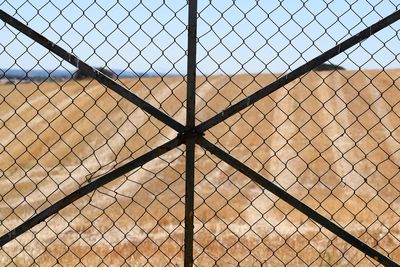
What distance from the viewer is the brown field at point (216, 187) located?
6133 millimetres

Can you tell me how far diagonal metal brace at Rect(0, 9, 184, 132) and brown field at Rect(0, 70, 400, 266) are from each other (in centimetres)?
50

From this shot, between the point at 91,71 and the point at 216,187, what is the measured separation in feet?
11.9

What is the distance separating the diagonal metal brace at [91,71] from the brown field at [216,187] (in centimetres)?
50

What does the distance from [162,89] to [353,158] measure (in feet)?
30.0

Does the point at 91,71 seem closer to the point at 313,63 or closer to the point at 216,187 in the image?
the point at 313,63

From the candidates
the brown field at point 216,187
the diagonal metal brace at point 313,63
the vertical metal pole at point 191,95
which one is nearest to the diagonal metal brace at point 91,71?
the vertical metal pole at point 191,95

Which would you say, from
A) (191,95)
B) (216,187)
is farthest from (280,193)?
(216,187)

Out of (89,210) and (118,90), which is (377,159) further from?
(118,90)

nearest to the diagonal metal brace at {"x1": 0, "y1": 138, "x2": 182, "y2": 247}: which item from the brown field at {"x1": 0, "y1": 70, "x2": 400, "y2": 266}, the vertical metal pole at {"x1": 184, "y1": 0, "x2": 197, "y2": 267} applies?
the vertical metal pole at {"x1": 184, "y1": 0, "x2": 197, "y2": 267}

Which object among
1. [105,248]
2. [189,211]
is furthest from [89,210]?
[189,211]

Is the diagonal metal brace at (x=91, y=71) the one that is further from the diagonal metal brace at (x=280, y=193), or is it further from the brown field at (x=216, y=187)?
the brown field at (x=216, y=187)

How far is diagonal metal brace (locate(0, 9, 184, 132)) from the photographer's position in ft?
12.8

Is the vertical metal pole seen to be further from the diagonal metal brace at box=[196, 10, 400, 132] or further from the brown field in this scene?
the brown field

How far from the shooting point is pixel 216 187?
743 cm
